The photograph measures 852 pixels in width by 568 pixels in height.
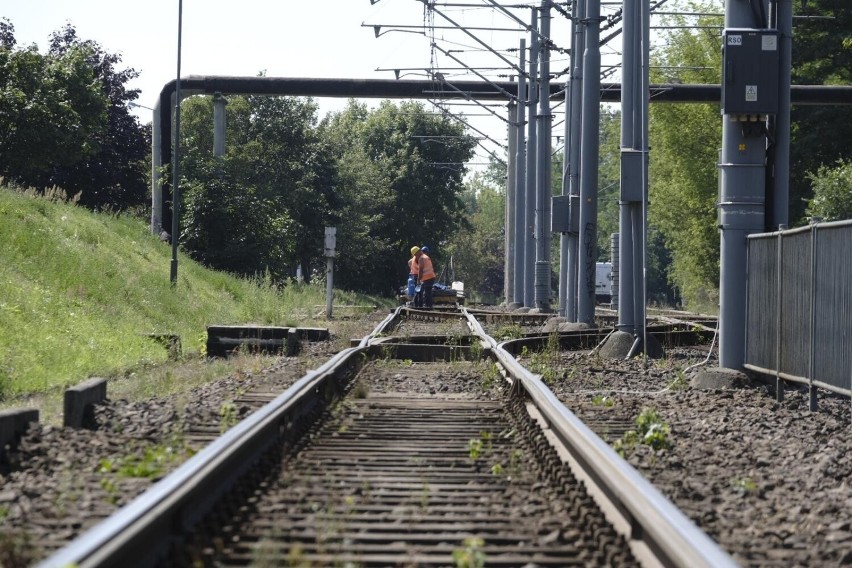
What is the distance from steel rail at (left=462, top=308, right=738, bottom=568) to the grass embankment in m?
6.32

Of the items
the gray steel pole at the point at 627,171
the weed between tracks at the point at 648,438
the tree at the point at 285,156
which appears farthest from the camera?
the tree at the point at 285,156

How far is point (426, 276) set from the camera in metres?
35.1

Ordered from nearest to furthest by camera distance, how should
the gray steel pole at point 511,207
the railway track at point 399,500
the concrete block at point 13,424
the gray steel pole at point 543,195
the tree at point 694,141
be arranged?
the railway track at point 399,500, the concrete block at point 13,424, the gray steel pole at point 543,195, the gray steel pole at point 511,207, the tree at point 694,141

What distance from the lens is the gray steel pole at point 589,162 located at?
22.2 meters

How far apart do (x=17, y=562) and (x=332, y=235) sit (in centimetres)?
2676

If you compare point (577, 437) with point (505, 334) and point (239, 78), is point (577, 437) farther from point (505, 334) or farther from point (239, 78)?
point (239, 78)

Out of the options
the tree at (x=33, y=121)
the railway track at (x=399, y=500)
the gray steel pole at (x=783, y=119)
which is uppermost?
the tree at (x=33, y=121)

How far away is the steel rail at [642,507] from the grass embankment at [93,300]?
6320 millimetres

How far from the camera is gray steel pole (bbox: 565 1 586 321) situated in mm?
25078

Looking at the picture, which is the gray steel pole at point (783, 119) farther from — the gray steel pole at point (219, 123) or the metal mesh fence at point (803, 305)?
the gray steel pole at point (219, 123)

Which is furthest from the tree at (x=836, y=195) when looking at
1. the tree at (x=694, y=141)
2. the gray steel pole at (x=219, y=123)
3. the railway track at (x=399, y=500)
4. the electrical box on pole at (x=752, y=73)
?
the railway track at (x=399, y=500)

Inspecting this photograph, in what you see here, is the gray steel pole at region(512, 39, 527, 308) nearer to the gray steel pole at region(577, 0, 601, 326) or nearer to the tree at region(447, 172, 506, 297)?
the gray steel pole at region(577, 0, 601, 326)

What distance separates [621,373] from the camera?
15.3 m

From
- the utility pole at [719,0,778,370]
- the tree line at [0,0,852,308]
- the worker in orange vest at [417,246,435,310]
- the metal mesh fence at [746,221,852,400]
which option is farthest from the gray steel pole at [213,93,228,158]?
the metal mesh fence at [746,221,852,400]
